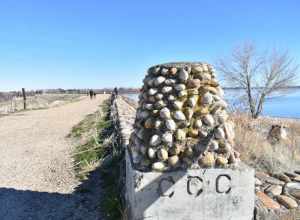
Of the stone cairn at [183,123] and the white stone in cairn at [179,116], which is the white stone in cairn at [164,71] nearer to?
the stone cairn at [183,123]

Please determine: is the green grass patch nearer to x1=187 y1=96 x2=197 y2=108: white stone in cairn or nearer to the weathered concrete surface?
the weathered concrete surface

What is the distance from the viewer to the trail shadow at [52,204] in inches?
199

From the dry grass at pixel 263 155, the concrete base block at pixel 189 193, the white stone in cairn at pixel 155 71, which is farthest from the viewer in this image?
the dry grass at pixel 263 155

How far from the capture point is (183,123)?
357 cm

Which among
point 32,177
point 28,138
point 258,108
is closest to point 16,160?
point 32,177

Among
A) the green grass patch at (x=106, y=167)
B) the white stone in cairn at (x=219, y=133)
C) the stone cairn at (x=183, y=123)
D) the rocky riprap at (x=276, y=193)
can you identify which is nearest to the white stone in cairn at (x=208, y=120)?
the stone cairn at (x=183, y=123)

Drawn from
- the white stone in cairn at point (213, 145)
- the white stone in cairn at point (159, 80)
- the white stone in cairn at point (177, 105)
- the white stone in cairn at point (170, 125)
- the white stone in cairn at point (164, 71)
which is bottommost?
the white stone in cairn at point (213, 145)

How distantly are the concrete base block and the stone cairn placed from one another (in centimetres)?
11

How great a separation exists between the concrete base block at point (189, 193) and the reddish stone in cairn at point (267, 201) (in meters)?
0.84

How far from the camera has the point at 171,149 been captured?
3.52m

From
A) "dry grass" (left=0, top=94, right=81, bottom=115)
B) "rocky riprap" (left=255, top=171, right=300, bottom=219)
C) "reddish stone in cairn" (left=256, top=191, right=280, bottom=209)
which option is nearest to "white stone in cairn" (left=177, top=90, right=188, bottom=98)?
"rocky riprap" (left=255, top=171, right=300, bottom=219)

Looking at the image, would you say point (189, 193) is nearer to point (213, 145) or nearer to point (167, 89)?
point (213, 145)

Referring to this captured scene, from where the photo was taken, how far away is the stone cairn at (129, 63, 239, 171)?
3498 millimetres

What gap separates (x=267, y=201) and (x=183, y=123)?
1.72 metres
